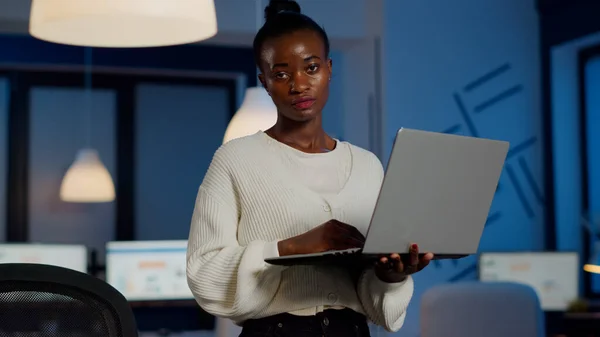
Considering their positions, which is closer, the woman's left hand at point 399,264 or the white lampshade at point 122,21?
the woman's left hand at point 399,264

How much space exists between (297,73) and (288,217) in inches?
9.1

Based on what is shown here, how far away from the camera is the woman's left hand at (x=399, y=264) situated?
1360mm

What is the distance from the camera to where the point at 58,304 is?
131 centimetres

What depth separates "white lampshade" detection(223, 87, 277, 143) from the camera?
3818mm

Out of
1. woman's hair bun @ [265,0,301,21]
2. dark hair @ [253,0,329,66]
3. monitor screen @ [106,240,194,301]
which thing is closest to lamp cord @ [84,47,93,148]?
monitor screen @ [106,240,194,301]

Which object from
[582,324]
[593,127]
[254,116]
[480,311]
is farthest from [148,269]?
[480,311]

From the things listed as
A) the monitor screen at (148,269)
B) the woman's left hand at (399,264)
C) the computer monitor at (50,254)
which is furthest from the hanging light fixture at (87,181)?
the woman's left hand at (399,264)

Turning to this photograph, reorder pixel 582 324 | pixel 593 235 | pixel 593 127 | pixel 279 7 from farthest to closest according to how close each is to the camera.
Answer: pixel 593 127
pixel 593 235
pixel 582 324
pixel 279 7

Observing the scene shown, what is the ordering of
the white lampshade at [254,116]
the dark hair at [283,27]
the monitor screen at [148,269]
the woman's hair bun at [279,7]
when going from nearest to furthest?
the dark hair at [283,27] < the woman's hair bun at [279,7] < the white lampshade at [254,116] < the monitor screen at [148,269]

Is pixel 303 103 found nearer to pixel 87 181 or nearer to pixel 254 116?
pixel 254 116

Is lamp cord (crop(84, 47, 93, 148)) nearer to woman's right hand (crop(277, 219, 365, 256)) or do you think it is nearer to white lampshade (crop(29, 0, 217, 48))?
white lampshade (crop(29, 0, 217, 48))

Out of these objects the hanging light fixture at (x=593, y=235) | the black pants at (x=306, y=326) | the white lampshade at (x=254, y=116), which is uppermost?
the white lampshade at (x=254, y=116)

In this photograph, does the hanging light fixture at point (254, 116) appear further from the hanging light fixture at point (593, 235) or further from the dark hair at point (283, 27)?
the hanging light fixture at point (593, 235)

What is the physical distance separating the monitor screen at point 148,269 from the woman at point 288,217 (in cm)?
383
